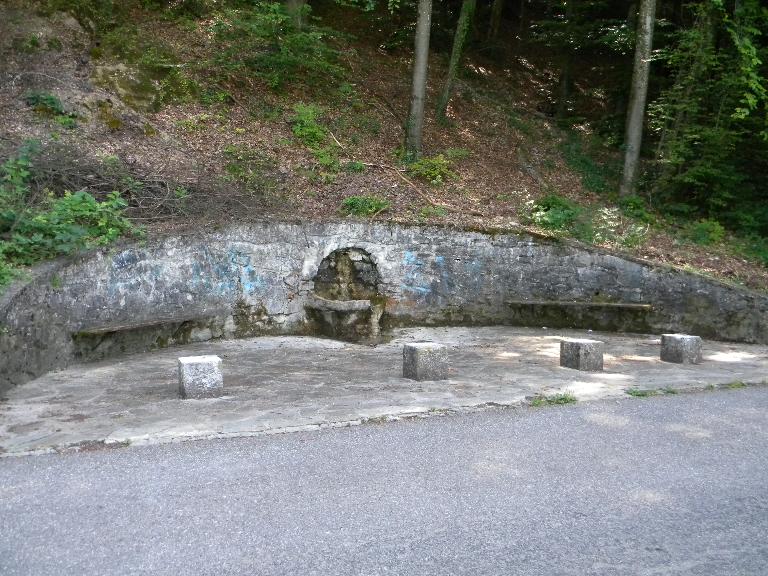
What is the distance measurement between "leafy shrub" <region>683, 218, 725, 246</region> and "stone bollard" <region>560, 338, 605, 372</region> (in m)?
6.41

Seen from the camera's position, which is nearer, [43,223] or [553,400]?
[553,400]

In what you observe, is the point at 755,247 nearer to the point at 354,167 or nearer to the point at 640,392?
the point at 640,392

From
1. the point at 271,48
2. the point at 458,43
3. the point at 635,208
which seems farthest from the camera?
the point at 458,43

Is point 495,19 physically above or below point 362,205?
above

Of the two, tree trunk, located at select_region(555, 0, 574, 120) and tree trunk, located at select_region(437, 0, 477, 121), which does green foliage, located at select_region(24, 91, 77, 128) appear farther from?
tree trunk, located at select_region(555, 0, 574, 120)

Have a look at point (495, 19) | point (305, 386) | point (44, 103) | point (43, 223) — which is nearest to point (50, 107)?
point (44, 103)

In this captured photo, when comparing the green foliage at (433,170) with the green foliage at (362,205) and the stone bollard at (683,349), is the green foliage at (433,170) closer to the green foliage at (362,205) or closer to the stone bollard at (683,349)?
the green foliage at (362,205)

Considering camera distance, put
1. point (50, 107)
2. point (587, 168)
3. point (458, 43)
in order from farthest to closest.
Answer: point (587, 168) < point (458, 43) < point (50, 107)

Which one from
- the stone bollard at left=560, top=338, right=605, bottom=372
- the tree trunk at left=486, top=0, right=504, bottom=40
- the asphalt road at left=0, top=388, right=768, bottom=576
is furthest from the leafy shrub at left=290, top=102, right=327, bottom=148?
the tree trunk at left=486, top=0, right=504, bottom=40

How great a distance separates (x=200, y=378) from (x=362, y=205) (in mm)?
6647

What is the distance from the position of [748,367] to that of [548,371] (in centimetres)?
308

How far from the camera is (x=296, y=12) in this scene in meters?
16.5

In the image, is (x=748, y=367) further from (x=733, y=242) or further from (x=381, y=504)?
(x=381, y=504)

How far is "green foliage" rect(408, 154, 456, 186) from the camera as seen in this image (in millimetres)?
15148
